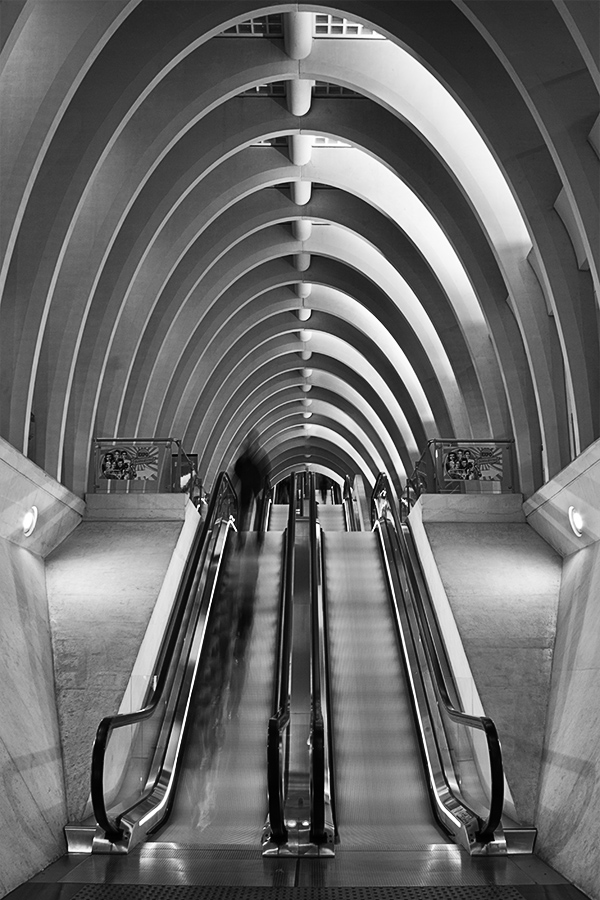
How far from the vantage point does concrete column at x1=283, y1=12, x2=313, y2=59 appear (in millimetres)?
13859

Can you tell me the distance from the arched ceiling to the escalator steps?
715 centimetres

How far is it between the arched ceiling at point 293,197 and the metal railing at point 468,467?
1.18 feet

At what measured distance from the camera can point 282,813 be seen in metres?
7.28

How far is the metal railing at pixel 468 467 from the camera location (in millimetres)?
15555

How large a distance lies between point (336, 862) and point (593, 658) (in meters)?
3.38

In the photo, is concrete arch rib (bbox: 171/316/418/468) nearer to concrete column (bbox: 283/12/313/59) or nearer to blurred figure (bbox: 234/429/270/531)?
blurred figure (bbox: 234/429/270/531)

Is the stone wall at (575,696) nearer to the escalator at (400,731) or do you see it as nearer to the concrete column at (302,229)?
the escalator at (400,731)

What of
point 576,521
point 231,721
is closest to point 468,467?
point 576,521

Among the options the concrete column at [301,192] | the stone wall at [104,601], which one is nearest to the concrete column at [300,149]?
the concrete column at [301,192]

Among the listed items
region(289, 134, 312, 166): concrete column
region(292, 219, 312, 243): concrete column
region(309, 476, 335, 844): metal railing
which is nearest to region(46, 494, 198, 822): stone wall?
region(309, 476, 335, 844): metal railing

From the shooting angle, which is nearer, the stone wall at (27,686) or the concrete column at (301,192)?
the stone wall at (27,686)

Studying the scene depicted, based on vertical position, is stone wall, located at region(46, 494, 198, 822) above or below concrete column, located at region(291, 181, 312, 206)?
below

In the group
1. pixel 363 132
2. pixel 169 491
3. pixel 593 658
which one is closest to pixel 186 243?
pixel 363 132

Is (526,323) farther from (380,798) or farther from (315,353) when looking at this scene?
(315,353)
